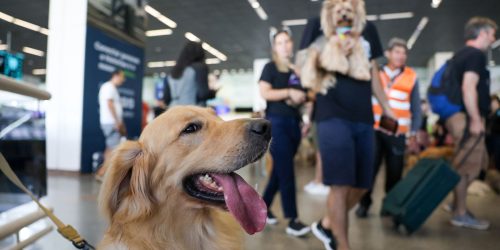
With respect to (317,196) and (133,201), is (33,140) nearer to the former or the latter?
(133,201)

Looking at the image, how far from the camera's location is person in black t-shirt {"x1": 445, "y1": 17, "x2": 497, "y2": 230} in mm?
3496

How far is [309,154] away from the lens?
11.4 m

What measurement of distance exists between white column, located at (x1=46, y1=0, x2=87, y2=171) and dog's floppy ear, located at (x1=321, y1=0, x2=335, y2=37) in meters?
5.43

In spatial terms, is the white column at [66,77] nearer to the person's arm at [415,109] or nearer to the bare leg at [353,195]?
the person's arm at [415,109]

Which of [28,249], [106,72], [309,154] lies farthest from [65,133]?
[309,154]

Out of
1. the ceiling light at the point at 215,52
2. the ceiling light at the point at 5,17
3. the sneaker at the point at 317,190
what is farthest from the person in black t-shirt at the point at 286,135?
the ceiling light at the point at 215,52

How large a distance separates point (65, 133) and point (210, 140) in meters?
6.21

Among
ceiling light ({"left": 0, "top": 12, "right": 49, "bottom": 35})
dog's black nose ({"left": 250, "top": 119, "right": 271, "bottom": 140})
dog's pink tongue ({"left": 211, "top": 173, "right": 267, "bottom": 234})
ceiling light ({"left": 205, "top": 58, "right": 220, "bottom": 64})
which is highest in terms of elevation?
ceiling light ({"left": 205, "top": 58, "right": 220, "bottom": 64})

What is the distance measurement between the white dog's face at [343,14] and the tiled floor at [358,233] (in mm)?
1159

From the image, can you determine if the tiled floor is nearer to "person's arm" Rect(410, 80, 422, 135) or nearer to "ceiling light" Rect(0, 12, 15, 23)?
"person's arm" Rect(410, 80, 422, 135)

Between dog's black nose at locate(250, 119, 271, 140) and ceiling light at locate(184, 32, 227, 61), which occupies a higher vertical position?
ceiling light at locate(184, 32, 227, 61)

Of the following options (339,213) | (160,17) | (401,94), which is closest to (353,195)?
(339,213)

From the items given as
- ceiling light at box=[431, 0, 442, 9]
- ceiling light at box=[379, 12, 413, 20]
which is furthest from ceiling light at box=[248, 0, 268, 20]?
ceiling light at box=[431, 0, 442, 9]

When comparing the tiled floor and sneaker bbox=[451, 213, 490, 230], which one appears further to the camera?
sneaker bbox=[451, 213, 490, 230]
